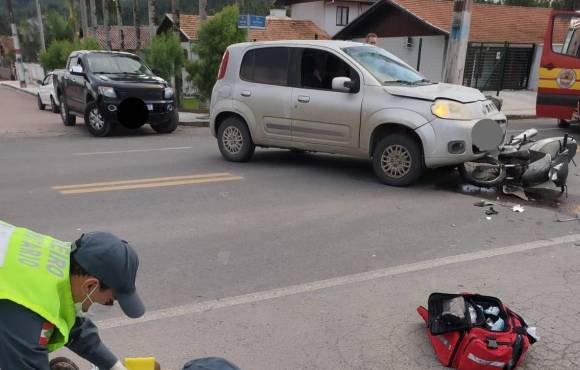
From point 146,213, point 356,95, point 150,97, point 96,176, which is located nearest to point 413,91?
point 356,95

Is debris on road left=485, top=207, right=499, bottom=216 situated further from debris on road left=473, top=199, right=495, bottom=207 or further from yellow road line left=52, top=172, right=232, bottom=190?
yellow road line left=52, top=172, right=232, bottom=190

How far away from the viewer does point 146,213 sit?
→ 5980 millimetres

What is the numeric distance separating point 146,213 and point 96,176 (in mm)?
2310

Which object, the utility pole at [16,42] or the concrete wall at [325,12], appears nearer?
the utility pole at [16,42]

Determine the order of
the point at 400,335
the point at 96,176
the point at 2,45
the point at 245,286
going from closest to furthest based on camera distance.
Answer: the point at 400,335 < the point at 245,286 < the point at 96,176 < the point at 2,45

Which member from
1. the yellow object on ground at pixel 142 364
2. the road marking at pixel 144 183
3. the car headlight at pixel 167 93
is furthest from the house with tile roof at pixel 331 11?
the yellow object on ground at pixel 142 364

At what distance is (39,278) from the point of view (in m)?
1.82

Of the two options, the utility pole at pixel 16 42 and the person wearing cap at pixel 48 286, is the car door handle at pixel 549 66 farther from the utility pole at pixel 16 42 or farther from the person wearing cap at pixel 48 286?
the utility pole at pixel 16 42

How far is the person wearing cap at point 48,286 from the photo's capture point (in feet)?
5.83

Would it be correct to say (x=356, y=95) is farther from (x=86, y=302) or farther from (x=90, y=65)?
(x=90, y=65)

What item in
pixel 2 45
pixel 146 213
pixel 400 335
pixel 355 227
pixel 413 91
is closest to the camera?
pixel 400 335

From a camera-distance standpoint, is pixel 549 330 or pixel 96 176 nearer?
pixel 549 330

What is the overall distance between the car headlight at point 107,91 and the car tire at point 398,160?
286 inches

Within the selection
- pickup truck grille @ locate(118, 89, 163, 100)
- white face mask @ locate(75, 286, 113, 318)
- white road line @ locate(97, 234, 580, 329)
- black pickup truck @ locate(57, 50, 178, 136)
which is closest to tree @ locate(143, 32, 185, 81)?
black pickup truck @ locate(57, 50, 178, 136)
